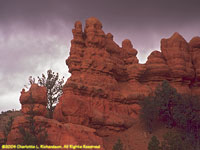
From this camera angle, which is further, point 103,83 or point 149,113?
point 103,83

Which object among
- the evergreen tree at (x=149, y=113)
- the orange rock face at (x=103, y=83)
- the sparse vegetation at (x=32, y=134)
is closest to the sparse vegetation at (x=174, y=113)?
the evergreen tree at (x=149, y=113)

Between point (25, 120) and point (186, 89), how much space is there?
2741 centimetres

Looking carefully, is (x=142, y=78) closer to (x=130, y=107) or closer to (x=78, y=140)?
(x=130, y=107)

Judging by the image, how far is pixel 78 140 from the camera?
70.6 ft

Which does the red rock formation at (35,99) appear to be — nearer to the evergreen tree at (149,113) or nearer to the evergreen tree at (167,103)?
the evergreen tree at (149,113)

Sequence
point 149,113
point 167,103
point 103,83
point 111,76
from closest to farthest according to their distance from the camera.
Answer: point 149,113 < point 167,103 < point 103,83 < point 111,76

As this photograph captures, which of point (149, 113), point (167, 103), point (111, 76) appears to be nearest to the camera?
point (149, 113)

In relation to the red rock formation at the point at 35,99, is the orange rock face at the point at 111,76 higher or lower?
higher

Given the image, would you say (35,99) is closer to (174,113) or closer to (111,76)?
(111,76)

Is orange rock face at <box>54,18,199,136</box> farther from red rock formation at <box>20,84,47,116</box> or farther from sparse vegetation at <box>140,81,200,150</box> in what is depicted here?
red rock formation at <box>20,84,47,116</box>

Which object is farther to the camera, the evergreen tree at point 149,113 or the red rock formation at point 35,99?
the evergreen tree at point 149,113

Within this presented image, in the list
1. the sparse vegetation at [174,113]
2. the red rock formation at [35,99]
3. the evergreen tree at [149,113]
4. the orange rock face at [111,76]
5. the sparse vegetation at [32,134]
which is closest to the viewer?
the sparse vegetation at [32,134]

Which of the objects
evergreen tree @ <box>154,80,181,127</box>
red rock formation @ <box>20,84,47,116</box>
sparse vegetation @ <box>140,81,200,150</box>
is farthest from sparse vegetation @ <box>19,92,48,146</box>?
evergreen tree @ <box>154,80,181,127</box>

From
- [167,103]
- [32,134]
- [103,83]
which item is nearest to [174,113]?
[167,103]
